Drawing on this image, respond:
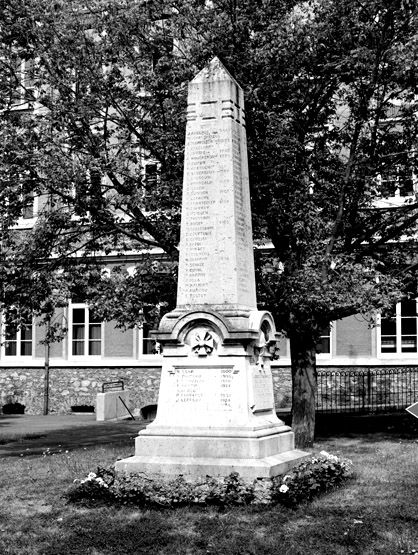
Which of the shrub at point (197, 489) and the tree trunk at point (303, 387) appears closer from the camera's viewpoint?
the shrub at point (197, 489)

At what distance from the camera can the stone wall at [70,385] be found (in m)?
28.1

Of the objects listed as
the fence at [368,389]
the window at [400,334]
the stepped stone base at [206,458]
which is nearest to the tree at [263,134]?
the stepped stone base at [206,458]

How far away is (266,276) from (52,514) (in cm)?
742

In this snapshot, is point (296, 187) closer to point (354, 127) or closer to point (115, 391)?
point (354, 127)

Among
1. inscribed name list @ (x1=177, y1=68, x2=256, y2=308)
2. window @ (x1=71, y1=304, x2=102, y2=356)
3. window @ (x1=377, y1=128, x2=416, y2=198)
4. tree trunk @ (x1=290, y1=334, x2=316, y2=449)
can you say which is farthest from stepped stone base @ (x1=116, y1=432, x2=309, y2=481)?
window @ (x1=71, y1=304, x2=102, y2=356)

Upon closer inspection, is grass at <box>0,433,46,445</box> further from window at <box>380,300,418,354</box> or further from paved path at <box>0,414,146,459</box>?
window at <box>380,300,418,354</box>

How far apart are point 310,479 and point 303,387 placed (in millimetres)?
6764

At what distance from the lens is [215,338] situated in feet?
34.8

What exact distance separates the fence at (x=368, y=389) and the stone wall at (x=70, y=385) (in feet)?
18.8

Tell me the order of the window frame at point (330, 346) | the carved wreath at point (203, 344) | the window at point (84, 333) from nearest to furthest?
the carved wreath at point (203, 344) → the window frame at point (330, 346) → the window at point (84, 333)

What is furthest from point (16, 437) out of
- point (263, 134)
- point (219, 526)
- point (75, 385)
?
point (219, 526)

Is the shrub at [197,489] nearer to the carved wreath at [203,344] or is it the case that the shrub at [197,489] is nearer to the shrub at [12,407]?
the carved wreath at [203,344]

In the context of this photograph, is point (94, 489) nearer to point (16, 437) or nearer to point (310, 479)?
point (310, 479)

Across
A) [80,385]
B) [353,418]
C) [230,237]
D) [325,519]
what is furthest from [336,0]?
[80,385]
